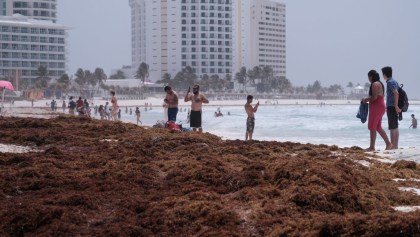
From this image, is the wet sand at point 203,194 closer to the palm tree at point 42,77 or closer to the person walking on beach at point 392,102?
the person walking on beach at point 392,102

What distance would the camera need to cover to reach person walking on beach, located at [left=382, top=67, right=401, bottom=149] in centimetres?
1266

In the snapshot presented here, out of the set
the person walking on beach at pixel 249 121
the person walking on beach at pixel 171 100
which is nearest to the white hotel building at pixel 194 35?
the person walking on beach at pixel 171 100

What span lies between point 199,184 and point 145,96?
12892cm

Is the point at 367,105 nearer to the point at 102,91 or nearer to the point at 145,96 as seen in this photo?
the point at 145,96

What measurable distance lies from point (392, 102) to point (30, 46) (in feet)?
443

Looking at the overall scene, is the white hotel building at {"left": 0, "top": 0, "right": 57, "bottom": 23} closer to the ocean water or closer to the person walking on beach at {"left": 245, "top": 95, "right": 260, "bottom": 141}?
the ocean water

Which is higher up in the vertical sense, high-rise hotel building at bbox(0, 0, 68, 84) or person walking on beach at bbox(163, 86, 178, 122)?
high-rise hotel building at bbox(0, 0, 68, 84)

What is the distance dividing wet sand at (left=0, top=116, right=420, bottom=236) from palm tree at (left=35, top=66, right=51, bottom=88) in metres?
125

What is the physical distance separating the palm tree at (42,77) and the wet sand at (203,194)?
125m

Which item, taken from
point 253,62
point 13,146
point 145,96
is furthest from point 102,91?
point 13,146

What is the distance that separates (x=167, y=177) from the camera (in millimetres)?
8281

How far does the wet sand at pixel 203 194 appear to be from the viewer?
5.93 m

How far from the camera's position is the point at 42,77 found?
133750 mm

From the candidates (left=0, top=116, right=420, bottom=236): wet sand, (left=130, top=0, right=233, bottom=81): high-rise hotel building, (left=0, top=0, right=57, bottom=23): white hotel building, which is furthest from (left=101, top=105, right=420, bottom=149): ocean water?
(left=130, top=0, right=233, bottom=81): high-rise hotel building
